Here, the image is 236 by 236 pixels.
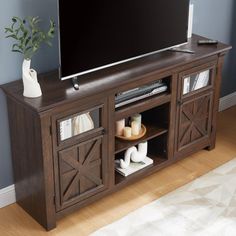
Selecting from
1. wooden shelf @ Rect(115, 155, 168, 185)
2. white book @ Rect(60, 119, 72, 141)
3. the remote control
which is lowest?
wooden shelf @ Rect(115, 155, 168, 185)

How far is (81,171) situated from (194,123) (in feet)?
3.03

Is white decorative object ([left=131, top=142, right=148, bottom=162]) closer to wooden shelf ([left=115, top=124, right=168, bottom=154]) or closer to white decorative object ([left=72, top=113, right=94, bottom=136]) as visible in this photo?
wooden shelf ([left=115, top=124, right=168, bottom=154])

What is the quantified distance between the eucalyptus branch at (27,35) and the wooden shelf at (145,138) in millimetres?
728

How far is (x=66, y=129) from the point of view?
2676mm

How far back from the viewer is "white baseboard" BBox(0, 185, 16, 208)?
298 centimetres

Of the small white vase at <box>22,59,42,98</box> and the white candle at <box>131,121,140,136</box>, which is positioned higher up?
the small white vase at <box>22,59,42,98</box>

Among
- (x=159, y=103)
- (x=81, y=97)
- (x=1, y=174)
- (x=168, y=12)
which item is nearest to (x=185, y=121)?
(x=159, y=103)

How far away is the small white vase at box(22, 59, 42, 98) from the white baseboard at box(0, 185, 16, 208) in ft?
2.23

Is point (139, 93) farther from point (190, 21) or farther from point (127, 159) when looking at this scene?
point (190, 21)

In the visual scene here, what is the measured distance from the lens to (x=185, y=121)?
330cm

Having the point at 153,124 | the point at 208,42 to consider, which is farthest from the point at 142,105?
the point at 208,42

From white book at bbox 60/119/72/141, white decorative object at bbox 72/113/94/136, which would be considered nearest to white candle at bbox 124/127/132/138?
white decorative object at bbox 72/113/94/136

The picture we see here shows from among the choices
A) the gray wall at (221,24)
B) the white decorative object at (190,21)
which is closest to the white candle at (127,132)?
the white decorative object at (190,21)

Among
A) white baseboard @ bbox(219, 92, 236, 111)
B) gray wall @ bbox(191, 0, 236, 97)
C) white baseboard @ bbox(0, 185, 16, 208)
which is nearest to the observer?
white baseboard @ bbox(0, 185, 16, 208)
